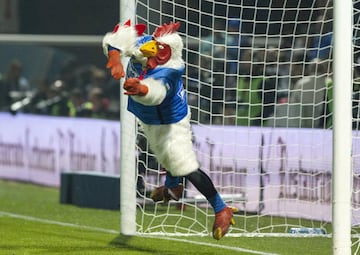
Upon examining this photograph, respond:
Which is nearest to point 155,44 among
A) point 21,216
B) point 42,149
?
point 21,216

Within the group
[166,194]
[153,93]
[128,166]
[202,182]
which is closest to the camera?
[153,93]

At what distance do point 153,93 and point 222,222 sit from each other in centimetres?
111

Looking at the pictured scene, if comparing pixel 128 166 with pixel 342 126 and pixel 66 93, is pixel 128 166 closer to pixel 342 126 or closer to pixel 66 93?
pixel 342 126

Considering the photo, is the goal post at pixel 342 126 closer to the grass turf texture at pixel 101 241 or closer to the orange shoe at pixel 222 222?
the orange shoe at pixel 222 222

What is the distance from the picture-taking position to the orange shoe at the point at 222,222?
8047mm

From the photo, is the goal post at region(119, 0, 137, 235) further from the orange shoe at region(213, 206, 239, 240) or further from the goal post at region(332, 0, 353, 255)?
the goal post at region(332, 0, 353, 255)

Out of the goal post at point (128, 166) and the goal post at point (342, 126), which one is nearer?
the goal post at point (342, 126)

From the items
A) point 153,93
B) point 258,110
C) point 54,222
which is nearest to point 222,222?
point 153,93

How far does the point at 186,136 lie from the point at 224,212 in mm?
638

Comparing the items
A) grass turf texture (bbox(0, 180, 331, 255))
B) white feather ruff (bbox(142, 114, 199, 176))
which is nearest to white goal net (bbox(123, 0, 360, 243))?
grass turf texture (bbox(0, 180, 331, 255))

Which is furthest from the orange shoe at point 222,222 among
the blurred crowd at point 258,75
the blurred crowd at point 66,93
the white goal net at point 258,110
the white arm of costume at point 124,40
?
the blurred crowd at point 66,93

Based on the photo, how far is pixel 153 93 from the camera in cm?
783

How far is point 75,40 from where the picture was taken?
65.9 feet

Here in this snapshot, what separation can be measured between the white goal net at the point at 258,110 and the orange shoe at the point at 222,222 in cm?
165
